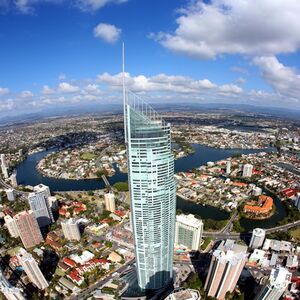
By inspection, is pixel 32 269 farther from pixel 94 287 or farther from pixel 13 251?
pixel 13 251

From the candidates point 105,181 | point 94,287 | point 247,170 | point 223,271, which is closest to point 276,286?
point 223,271

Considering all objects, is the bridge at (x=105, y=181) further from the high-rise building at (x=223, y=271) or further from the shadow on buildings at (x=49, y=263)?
the high-rise building at (x=223, y=271)

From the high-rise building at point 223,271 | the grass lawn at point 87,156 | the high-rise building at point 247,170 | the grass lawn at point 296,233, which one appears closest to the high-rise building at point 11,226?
the high-rise building at point 223,271

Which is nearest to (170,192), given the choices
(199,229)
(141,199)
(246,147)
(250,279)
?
(141,199)

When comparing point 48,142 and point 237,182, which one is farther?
point 48,142

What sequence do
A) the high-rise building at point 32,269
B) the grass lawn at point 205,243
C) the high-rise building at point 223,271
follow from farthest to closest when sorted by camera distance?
the grass lawn at point 205,243, the high-rise building at point 32,269, the high-rise building at point 223,271

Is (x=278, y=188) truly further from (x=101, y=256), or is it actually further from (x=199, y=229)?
(x=101, y=256)

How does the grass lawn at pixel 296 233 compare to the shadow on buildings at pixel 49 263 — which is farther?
the grass lawn at pixel 296 233
